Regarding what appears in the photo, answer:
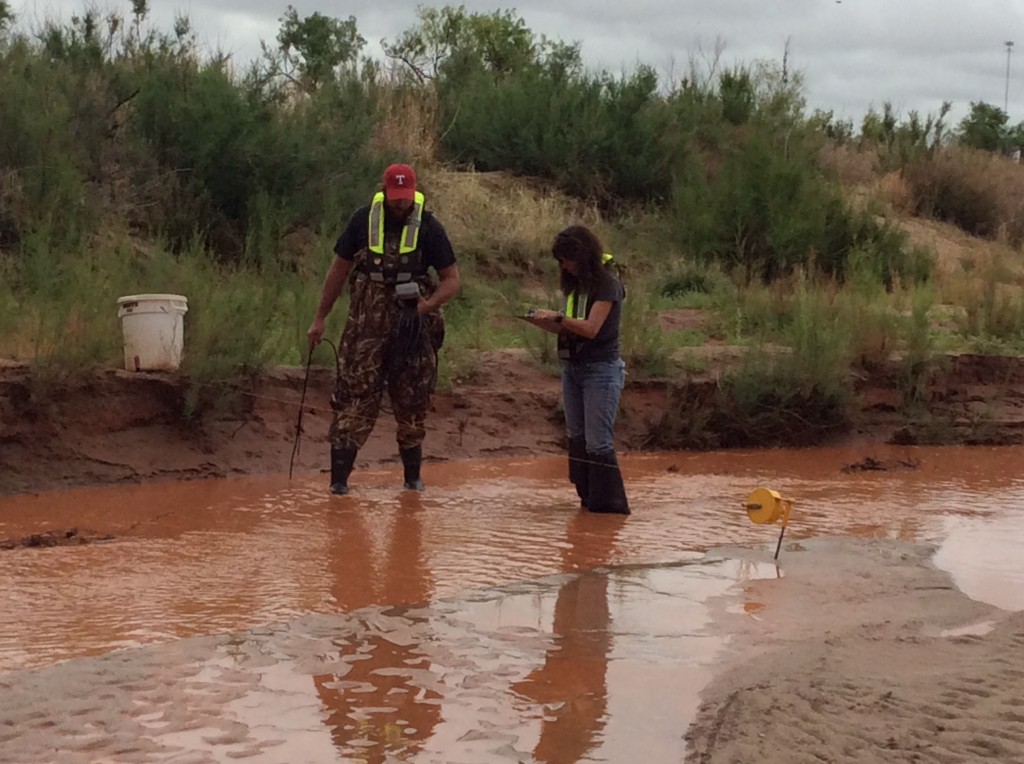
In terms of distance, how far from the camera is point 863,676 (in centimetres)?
458

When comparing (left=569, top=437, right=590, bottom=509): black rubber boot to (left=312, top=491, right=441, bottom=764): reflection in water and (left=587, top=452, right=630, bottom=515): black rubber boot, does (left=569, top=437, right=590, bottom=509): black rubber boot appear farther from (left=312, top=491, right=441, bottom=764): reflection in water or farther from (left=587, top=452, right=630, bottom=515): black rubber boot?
(left=312, top=491, right=441, bottom=764): reflection in water

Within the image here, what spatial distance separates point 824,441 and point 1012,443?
6.46 feet

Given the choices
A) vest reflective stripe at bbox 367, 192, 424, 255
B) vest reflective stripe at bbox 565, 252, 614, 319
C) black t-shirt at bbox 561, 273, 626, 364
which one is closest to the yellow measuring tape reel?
black t-shirt at bbox 561, 273, 626, 364

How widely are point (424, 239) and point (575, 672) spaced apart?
166 inches

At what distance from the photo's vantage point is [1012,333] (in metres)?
14.8

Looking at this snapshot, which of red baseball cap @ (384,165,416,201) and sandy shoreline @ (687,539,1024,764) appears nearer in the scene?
sandy shoreline @ (687,539,1024,764)

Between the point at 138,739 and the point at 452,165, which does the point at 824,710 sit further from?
the point at 452,165

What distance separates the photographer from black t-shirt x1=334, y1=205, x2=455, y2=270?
8.48 m

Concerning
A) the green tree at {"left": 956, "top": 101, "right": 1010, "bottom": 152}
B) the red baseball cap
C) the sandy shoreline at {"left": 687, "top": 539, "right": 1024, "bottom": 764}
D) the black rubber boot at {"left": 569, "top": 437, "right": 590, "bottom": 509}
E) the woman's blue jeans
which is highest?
the green tree at {"left": 956, "top": 101, "right": 1010, "bottom": 152}

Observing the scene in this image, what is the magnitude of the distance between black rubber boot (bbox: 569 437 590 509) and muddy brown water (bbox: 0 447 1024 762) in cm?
35

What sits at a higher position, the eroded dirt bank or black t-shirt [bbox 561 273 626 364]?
black t-shirt [bbox 561 273 626 364]

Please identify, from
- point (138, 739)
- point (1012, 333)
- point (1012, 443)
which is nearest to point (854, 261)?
point (1012, 333)

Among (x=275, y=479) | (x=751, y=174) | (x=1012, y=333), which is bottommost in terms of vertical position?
(x=275, y=479)

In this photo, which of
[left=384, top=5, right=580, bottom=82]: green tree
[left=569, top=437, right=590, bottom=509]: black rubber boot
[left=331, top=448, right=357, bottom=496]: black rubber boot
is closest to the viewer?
[left=569, top=437, right=590, bottom=509]: black rubber boot
